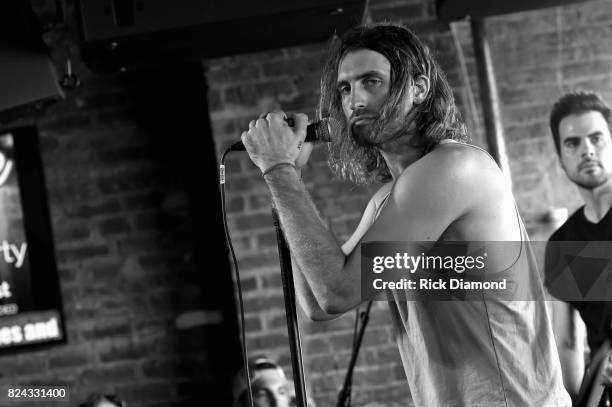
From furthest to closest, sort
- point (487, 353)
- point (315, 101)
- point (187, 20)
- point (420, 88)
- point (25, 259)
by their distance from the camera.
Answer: point (25, 259) → point (315, 101) → point (187, 20) → point (420, 88) → point (487, 353)

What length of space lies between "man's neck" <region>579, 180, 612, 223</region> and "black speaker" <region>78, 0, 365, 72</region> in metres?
1.18

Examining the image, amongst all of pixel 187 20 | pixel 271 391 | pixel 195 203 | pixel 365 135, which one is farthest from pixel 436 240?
pixel 195 203

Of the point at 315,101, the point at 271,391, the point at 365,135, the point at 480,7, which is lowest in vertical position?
the point at 271,391

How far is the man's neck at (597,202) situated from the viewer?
124 inches

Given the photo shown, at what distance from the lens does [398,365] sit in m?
3.41

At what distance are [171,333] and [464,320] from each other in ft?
8.34

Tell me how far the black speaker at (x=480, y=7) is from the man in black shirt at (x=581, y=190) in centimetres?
48

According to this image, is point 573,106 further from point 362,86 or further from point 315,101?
point 362,86

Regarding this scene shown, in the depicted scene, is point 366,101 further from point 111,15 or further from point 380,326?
point 380,326

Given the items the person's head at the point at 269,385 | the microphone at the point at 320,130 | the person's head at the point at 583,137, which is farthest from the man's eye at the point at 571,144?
the microphone at the point at 320,130

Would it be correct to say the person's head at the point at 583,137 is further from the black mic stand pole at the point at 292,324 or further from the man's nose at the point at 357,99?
the black mic stand pole at the point at 292,324

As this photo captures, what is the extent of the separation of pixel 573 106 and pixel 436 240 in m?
2.11

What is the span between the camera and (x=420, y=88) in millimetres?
1670

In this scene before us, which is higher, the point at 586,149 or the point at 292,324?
the point at 586,149
